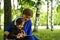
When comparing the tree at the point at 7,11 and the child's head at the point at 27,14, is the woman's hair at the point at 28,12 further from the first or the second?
the tree at the point at 7,11

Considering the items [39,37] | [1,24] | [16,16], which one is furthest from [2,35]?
[39,37]

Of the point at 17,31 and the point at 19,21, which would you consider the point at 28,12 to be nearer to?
the point at 19,21

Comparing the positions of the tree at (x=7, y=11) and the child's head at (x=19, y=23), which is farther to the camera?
the tree at (x=7, y=11)

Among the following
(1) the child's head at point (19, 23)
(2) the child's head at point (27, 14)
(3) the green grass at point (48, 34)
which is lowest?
(3) the green grass at point (48, 34)

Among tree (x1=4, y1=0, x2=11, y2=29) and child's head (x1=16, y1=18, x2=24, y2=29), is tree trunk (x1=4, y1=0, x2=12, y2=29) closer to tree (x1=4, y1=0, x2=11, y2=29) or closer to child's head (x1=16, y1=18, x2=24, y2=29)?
tree (x1=4, y1=0, x2=11, y2=29)

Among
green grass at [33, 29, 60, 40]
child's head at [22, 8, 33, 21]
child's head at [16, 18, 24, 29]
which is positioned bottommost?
green grass at [33, 29, 60, 40]

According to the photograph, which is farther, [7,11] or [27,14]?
[7,11]

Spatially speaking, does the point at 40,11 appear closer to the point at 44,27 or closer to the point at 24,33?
the point at 44,27

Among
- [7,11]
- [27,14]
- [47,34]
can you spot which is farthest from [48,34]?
[7,11]

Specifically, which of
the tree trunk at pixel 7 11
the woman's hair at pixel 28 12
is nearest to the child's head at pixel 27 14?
the woman's hair at pixel 28 12

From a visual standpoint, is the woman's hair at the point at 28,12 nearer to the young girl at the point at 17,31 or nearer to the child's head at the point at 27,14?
the child's head at the point at 27,14

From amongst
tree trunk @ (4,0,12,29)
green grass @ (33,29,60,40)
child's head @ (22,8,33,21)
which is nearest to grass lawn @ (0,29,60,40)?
green grass @ (33,29,60,40)

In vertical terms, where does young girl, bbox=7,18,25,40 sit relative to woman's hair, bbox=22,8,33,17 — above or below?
below

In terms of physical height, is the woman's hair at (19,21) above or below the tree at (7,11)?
below
